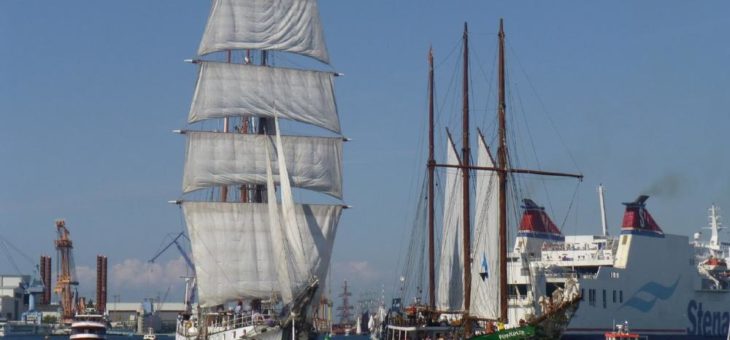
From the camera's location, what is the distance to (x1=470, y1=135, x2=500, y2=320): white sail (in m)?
83.4

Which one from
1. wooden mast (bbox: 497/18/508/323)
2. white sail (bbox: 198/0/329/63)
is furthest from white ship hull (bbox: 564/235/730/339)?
white sail (bbox: 198/0/329/63)

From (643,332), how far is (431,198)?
25.6 m

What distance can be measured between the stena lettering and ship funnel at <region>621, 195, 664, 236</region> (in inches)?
374

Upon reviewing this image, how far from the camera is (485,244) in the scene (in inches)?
3452

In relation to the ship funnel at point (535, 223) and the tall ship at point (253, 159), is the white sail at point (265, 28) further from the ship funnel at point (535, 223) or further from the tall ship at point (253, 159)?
the ship funnel at point (535, 223)

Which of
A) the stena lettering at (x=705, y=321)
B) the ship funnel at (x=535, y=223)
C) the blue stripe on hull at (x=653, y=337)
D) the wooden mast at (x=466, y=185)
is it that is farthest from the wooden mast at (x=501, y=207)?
the stena lettering at (x=705, y=321)

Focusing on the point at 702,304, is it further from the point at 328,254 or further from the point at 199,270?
the point at 199,270

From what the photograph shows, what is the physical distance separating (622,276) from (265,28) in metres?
34.2

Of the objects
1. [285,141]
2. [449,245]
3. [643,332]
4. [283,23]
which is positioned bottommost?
[643,332]

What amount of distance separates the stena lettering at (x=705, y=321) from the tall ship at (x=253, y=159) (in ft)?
121

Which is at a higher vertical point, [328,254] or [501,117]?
[501,117]

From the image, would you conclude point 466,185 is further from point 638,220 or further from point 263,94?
point 638,220

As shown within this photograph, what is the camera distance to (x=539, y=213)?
10944 cm

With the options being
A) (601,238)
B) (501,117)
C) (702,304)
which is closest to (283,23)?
(501,117)
